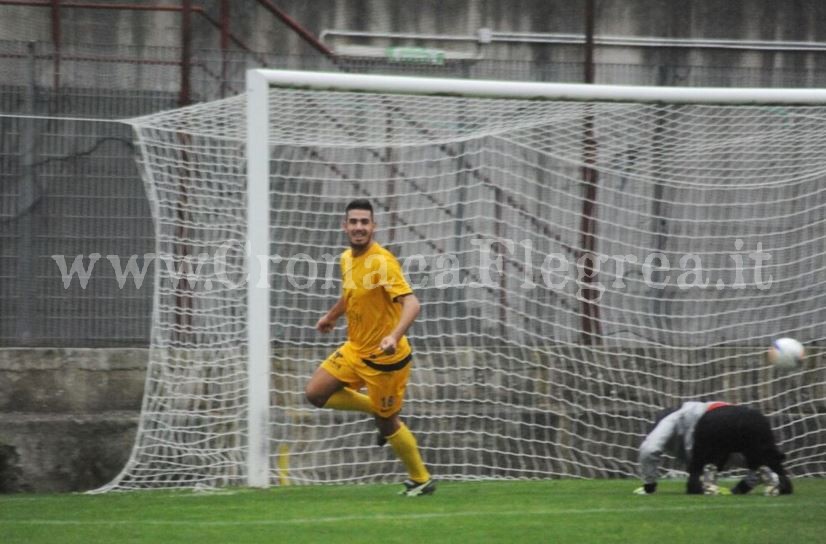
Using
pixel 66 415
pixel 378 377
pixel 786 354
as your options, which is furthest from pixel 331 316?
pixel 786 354

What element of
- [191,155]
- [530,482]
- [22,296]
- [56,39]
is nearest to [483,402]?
[530,482]

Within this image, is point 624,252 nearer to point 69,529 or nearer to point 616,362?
point 616,362

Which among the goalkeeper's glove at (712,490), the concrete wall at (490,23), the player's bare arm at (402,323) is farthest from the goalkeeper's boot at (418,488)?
the concrete wall at (490,23)

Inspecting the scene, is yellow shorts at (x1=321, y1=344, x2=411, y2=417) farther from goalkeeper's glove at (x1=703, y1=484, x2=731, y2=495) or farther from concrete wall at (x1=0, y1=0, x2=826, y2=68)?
concrete wall at (x1=0, y1=0, x2=826, y2=68)

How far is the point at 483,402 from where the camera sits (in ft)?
31.4

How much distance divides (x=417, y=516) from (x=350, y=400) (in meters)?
1.50

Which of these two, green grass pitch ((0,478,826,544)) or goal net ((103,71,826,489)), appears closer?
green grass pitch ((0,478,826,544))

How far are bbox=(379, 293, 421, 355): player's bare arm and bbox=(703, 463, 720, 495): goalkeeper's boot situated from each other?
2.00 m

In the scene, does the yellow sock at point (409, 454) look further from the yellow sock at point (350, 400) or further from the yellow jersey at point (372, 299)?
the yellow jersey at point (372, 299)

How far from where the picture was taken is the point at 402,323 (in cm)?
749

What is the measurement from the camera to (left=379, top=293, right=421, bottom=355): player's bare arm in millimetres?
7312

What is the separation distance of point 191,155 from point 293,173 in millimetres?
765

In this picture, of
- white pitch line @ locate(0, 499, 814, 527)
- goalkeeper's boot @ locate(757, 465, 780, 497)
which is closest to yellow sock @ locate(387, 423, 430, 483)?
white pitch line @ locate(0, 499, 814, 527)

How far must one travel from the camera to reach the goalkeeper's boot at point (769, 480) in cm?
780
